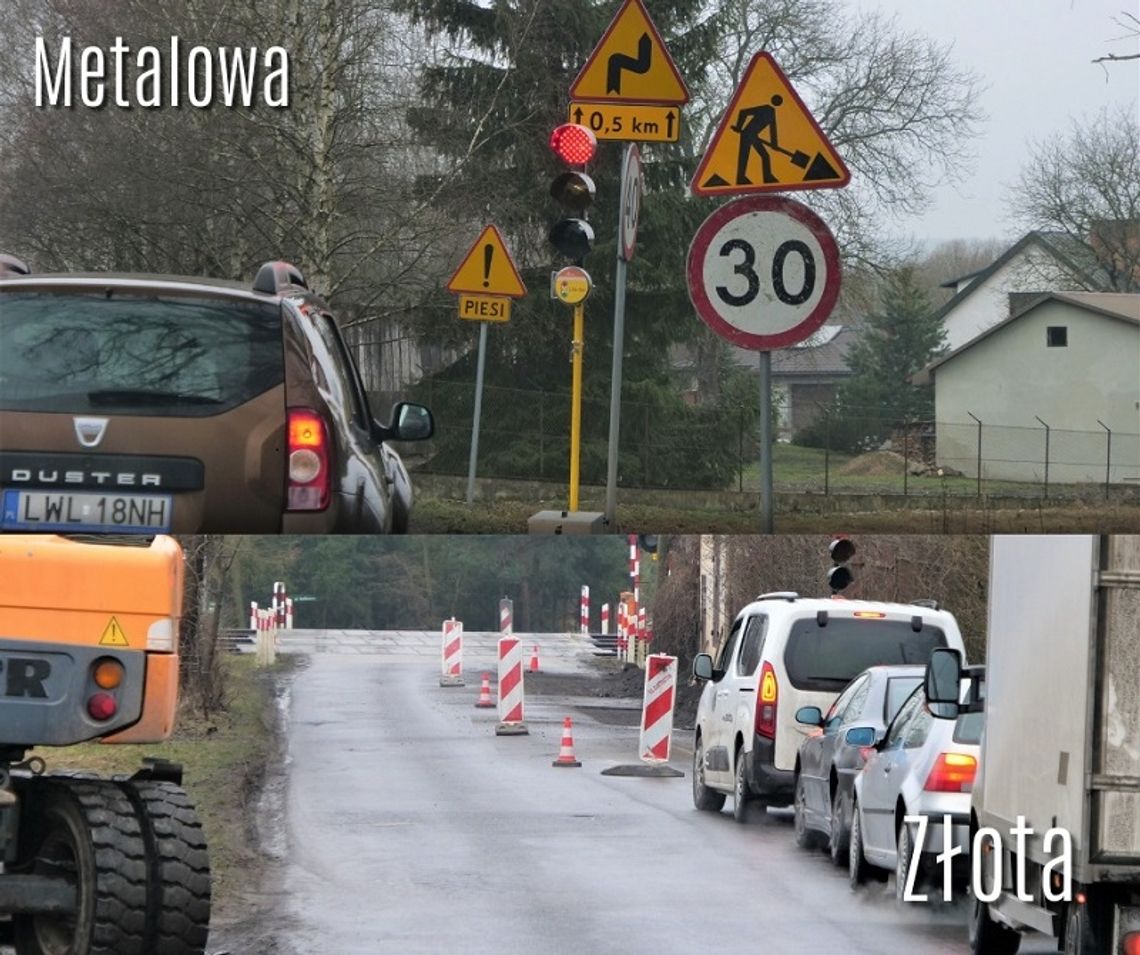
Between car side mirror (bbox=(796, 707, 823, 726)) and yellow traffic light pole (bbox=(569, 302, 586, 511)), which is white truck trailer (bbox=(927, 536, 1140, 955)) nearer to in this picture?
yellow traffic light pole (bbox=(569, 302, 586, 511))

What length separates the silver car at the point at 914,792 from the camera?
401 inches

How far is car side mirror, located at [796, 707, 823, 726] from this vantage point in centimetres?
1292

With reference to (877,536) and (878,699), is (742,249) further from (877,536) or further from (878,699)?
(878,699)

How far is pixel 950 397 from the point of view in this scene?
10.7m

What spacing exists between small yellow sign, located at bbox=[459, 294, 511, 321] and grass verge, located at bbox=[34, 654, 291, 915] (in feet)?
9.22

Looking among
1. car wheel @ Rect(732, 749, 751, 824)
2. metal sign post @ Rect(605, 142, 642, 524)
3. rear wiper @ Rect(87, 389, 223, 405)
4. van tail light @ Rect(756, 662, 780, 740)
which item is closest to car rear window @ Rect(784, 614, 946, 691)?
van tail light @ Rect(756, 662, 780, 740)

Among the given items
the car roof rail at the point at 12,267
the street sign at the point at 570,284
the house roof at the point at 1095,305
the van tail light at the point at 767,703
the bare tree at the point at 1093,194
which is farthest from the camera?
the van tail light at the point at 767,703

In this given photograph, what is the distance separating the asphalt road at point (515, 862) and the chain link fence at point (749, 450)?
1.94 metres

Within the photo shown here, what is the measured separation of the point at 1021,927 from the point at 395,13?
400 cm

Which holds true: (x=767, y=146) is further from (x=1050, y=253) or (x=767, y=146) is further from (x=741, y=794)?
(x=741, y=794)

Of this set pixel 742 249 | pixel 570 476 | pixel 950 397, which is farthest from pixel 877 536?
pixel 742 249

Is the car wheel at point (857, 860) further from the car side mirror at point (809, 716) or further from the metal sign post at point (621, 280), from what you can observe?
the metal sign post at point (621, 280)

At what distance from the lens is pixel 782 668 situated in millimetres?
13711

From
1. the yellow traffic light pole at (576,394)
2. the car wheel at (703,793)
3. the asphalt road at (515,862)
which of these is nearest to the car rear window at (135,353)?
the yellow traffic light pole at (576,394)
